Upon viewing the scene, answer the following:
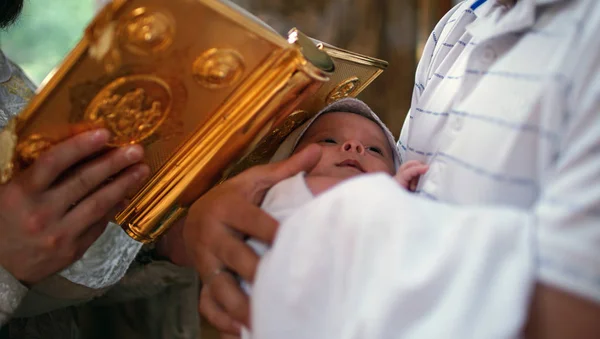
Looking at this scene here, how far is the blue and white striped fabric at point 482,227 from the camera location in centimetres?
49

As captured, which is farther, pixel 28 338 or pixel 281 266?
pixel 28 338

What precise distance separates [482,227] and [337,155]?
0.38 meters

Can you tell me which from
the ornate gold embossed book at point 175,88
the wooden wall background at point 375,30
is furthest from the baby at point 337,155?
the wooden wall background at point 375,30

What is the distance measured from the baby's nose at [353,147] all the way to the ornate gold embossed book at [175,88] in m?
0.18

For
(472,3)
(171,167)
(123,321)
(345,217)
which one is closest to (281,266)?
(345,217)

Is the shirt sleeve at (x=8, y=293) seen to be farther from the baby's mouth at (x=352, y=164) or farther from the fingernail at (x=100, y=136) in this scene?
the baby's mouth at (x=352, y=164)

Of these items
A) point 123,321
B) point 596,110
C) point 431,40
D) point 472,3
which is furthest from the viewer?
point 123,321

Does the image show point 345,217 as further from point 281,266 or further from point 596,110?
point 596,110

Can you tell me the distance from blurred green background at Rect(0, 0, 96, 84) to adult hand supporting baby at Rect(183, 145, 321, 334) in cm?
130

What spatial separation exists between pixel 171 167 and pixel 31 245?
0.70 ft

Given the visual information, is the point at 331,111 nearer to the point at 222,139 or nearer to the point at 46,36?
the point at 222,139

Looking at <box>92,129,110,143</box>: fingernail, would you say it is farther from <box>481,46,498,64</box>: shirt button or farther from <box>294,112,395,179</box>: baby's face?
<box>481,46,498,64</box>: shirt button

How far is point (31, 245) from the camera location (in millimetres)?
737

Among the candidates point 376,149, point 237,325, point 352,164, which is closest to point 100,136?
point 237,325
